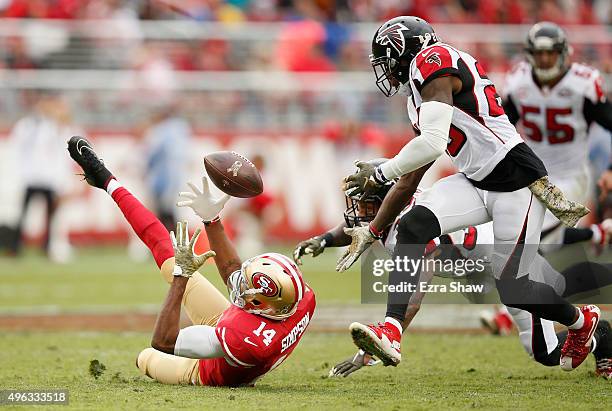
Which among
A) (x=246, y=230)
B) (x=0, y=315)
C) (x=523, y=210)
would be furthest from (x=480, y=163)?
(x=246, y=230)

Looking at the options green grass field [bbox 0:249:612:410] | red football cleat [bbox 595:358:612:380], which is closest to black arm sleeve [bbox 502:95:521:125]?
green grass field [bbox 0:249:612:410]

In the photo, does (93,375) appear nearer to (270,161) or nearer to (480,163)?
(480,163)

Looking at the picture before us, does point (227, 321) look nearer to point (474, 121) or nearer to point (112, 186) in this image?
point (112, 186)

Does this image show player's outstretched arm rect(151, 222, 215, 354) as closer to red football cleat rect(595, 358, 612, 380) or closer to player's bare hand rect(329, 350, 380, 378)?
player's bare hand rect(329, 350, 380, 378)

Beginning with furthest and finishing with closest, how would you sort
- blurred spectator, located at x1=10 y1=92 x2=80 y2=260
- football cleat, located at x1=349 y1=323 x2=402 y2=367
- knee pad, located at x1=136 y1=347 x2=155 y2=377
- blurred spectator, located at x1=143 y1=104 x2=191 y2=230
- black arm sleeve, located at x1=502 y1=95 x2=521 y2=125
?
blurred spectator, located at x1=143 y1=104 x2=191 y2=230
blurred spectator, located at x1=10 y1=92 x2=80 y2=260
black arm sleeve, located at x1=502 y1=95 x2=521 y2=125
knee pad, located at x1=136 y1=347 x2=155 y2=377
football cleat, located at x1=349 y1=323 x2=402 y2=367

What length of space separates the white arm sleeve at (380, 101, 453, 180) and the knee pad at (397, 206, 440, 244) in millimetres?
261

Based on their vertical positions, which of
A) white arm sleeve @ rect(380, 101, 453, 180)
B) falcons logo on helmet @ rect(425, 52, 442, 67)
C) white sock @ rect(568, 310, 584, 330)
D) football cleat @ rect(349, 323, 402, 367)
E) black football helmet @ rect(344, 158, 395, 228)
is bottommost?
→ white sock @ rect(568, 310, 584, 330)

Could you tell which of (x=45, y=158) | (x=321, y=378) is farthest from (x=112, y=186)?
(x=45, y=158)

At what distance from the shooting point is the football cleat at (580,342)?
234 inches

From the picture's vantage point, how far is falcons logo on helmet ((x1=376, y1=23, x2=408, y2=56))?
18.7 ft

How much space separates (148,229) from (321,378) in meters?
1.33

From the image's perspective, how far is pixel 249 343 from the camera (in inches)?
209

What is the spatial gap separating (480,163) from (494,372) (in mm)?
1365

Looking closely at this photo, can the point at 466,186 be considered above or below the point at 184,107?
above
